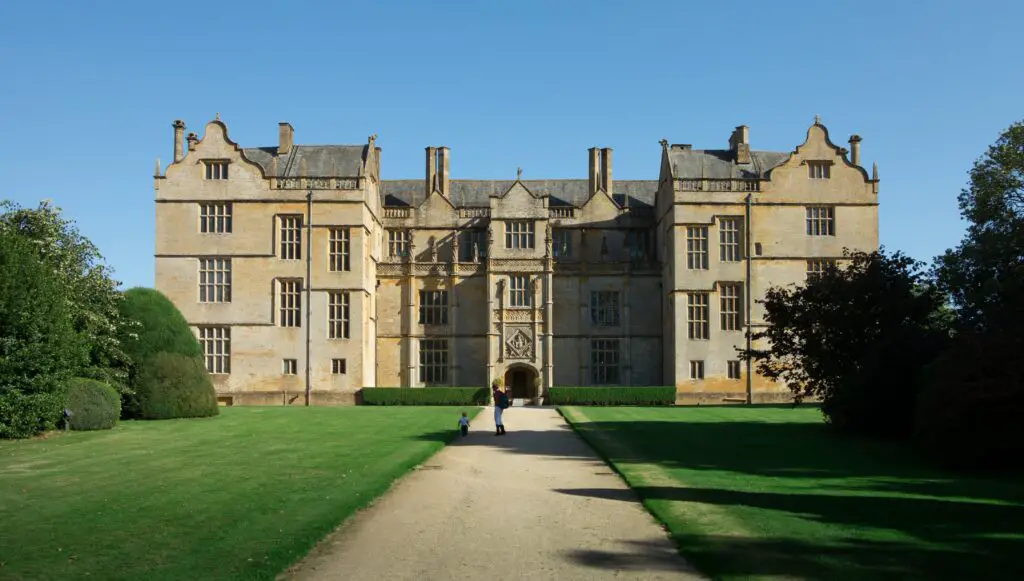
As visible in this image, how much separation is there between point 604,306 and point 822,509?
120 ft

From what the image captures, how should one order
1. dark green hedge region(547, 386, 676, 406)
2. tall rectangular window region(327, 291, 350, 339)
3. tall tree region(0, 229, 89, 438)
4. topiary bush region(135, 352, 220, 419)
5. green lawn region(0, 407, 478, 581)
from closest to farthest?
green lawn region(0, 407, 478, 581) < tall tree region(0, 229, 89, 438) < topiary bush region(135, 352, 220, 419) < dark green hedge region(547, 386, 676, 406) < tall rectangular window region(327, 291, 350, 339)

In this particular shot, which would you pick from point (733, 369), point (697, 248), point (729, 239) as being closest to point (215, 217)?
point (697, 248)

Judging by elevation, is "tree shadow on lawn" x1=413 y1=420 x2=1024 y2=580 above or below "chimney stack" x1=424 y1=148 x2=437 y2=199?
below

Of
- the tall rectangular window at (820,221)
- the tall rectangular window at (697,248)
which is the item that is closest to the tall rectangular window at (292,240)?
the tall rectangular window at (697,248)

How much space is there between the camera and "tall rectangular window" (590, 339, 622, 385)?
4775cm

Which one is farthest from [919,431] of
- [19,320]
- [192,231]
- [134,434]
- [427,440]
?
[192,231]

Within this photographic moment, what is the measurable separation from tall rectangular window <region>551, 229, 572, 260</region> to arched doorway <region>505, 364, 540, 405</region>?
6.63m

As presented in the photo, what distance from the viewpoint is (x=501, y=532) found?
35.0 ft

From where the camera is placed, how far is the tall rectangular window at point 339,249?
4441 cm

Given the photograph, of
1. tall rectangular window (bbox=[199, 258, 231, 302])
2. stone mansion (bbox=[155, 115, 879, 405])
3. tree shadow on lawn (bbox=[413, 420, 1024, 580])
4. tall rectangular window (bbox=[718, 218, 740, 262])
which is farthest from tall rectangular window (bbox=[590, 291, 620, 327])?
tree shadow on lawn (bbox=[413, 420, 1024, 580])

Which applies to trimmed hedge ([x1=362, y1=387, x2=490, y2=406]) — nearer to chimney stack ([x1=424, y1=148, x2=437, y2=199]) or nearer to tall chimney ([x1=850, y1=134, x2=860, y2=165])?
chimney stack ([x1=424, y1=148, x2=437, y2=199])

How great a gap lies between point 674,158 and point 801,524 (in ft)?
123

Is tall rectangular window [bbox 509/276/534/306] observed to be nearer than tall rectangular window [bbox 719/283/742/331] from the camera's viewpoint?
No

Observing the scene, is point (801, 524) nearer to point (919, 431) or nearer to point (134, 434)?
point (919, 431)
